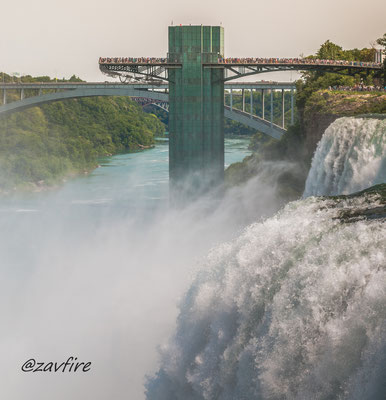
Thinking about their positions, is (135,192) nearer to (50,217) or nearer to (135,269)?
(50,217)

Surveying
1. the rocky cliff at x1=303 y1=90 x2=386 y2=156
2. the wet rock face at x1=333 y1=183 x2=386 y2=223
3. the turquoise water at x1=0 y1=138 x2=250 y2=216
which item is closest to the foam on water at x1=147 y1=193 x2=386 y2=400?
the wet rock face at x1=333 y1=183 x2=386 y2=223

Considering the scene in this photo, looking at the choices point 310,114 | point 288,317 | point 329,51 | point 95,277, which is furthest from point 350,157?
point 329,51

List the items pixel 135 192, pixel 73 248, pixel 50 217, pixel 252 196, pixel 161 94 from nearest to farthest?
pixel 73 248 < pixel 252 196 < pixel 161 94 < pixel 50 217 < pixel 135 192

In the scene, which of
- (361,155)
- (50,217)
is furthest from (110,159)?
(361,155)

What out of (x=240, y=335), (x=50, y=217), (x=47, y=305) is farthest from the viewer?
(x=50, y=217)

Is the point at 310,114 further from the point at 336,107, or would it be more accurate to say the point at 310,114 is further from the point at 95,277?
the point at 95,277

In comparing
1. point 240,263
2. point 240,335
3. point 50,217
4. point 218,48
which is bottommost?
point 50,217

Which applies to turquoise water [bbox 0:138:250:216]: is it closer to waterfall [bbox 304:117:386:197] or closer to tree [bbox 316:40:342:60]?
tree [bbox 316:40:342:60]
